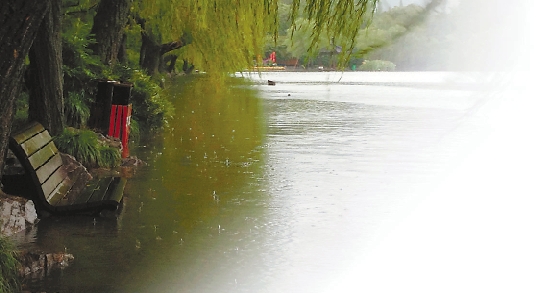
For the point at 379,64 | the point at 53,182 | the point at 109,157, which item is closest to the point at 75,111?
the point at 109,157

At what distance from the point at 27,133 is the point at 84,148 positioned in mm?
3485

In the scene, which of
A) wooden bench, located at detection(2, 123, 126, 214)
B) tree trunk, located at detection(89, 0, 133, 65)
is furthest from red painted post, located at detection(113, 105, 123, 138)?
wooden bench, located at detection(2, 123, 126, 214)

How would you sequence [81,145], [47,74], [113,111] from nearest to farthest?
[47,74] < [81,145] < [113,111]

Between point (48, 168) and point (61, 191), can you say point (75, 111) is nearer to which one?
point (61, 191)

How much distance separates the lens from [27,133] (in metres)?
7.61

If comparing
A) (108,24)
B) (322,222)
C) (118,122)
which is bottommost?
(322,222)

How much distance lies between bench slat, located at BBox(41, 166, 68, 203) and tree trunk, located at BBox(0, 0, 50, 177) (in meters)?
2.52

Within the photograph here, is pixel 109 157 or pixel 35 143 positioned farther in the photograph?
pixel 109 157

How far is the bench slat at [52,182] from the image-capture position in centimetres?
750

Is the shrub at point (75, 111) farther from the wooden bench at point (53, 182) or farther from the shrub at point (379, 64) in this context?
the shrub at point (379, 64)

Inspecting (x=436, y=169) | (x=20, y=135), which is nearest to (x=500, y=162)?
(x=436, y=169)

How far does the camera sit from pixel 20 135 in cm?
732

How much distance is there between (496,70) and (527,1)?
0.24m

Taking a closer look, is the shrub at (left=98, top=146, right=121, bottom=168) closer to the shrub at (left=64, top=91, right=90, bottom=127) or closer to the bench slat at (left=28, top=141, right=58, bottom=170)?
the shrub at (left=64, top=91, right=90, bottom=127)
